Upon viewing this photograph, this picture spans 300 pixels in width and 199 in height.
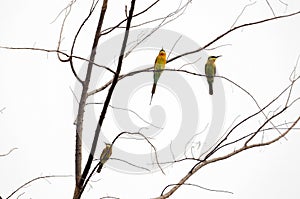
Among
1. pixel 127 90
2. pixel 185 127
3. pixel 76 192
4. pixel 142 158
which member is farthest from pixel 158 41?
pixel 76 192

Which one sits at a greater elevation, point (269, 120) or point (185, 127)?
point (269, 120)

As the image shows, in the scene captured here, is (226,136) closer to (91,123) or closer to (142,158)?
(91,123)

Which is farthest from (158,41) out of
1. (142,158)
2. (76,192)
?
(76,192)

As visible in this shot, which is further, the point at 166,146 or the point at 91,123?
the point at 166,146

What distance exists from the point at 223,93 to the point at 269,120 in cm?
247

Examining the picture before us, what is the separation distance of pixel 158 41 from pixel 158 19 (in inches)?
78.8

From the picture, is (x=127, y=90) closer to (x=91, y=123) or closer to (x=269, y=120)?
(x=91, y=123)

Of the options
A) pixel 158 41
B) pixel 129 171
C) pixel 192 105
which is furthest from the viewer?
pixel 192 105

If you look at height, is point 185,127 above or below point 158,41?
below

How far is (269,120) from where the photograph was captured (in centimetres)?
213

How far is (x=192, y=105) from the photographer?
21.7 ft

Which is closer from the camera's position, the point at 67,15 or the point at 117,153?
the point at 67,15

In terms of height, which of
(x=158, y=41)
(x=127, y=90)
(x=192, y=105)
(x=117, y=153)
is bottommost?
(x=117, y=153)

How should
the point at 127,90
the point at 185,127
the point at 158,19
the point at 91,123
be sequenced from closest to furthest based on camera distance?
the point at 158,19 < the point at 91,123 < the point at 127,90 < the point at 185,127
